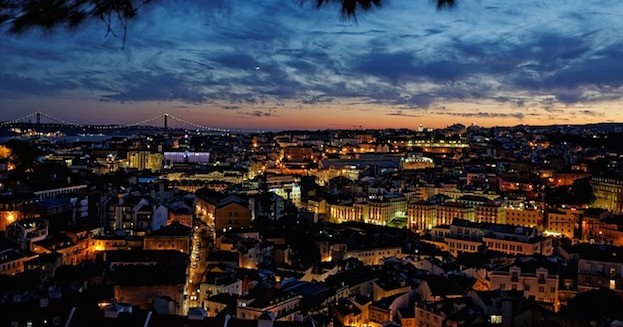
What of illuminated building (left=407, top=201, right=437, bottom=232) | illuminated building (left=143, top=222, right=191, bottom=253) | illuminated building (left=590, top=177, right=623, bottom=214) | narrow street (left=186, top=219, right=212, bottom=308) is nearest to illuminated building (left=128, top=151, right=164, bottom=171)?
narrow street (left=186, top=219, right=212, bottom=308)

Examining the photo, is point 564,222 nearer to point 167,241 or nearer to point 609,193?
point 609,193

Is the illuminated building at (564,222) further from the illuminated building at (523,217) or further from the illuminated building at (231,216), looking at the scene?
the illuminated building at (231,216)

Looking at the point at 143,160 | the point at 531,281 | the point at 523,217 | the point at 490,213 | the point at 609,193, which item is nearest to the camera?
the point at 531,281

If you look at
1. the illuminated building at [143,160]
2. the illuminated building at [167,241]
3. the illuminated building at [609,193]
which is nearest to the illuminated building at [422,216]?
the illuminated building at [609,193]

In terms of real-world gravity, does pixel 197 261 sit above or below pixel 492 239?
below

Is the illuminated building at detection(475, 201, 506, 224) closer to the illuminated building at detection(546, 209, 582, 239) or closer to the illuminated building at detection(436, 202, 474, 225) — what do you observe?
the illuminated building at detection(436, 202, 474, 225)

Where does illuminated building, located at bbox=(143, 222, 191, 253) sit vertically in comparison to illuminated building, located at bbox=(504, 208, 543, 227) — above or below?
above

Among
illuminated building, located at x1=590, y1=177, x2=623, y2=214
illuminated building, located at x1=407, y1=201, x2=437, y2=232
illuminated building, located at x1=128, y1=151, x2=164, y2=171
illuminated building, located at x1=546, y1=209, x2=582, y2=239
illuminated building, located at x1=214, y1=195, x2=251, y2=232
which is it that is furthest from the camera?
illuminated building, located at x1=128, y1=151, x2=164, y2=171

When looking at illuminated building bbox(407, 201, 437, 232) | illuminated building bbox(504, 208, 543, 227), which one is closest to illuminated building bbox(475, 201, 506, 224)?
illuminated building bbox(504, 208, 543, 227)

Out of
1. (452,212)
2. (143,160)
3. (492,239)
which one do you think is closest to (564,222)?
(452,212)

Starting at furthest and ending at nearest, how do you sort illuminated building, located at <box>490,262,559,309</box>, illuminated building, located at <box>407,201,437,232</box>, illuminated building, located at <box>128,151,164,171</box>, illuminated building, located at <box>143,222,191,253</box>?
illuminated building, located at <box>128,151,164,171</box> < illuminated building, located at <box>407,201,437,232</box> < illuminated building, located at <box>143,222,191,253</box> < illuminated building, located at <box>490,262,559,309</box>

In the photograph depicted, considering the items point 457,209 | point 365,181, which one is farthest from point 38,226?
point 365,181

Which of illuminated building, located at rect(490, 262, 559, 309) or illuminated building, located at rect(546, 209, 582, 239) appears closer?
illuminated building, located at rect(490, 262, 559, 309)

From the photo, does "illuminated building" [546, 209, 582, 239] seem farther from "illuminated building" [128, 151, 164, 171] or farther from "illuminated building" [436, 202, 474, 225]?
"illuminated building" [128, 151, 164, 171]
